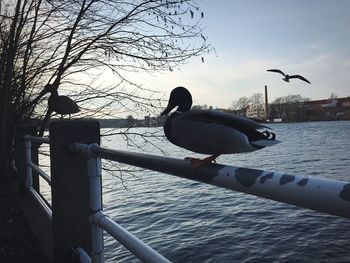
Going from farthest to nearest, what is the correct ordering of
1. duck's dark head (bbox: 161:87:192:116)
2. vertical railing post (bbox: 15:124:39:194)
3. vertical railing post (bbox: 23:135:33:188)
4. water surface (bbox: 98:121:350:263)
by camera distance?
water surface (bbox: 98:121:350:263) → vertical railing post (bbox: 15:124:39:194) → vertical railing post (bbox: 23:135:33:188) → duck's dark head (bbox: 161:87:192:116)

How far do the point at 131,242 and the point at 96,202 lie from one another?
2.06 feet

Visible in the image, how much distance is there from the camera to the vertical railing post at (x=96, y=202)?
2.13 meters

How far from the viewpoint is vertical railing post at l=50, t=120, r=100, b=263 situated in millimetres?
2564

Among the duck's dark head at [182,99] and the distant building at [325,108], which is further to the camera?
the distant building at [325,108]

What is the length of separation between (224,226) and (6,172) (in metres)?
5.16

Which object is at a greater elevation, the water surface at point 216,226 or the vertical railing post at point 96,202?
the vertical railing post at point 96,202

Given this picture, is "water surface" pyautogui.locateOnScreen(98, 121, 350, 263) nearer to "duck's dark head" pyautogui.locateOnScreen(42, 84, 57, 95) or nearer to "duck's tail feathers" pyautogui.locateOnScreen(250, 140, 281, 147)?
"duck's dark head" pyautogui.locateOnScreen(42, 84, 57, 95)

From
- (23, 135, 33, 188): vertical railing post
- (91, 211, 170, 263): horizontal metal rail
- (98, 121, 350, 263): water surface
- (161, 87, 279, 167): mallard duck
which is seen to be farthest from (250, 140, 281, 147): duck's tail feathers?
(98, 121, 350, 263): water surface

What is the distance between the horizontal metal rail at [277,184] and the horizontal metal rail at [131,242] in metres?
0.29

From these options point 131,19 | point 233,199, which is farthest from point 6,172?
point 233,199

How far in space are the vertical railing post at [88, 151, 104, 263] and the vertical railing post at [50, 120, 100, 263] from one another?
0.38m

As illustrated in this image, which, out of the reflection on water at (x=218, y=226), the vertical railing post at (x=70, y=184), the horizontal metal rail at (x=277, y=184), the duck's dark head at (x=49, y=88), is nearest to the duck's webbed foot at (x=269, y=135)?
the horizontal metal rail at (x=277, y=184)

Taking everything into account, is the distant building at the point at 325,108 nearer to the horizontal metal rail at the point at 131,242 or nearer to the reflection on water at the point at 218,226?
the reflection on water at the point at 218,226

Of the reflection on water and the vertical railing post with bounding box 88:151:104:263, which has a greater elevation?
the vertical railing post with bounding box 88:151:104:263
